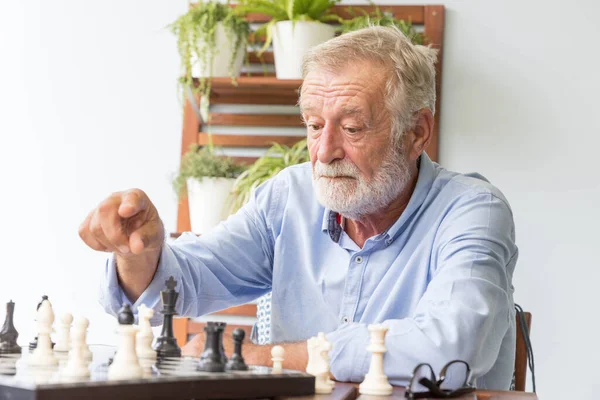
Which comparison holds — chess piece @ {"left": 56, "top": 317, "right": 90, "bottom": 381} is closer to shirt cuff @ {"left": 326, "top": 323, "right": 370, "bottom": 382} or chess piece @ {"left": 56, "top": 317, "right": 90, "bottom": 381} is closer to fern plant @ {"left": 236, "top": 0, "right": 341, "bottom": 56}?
shirt cuff @ {"left": 326, "top": 323, "right": 370, "bottom": 382}

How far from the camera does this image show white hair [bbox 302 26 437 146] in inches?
79.9

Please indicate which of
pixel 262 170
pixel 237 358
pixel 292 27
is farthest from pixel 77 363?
pixel 292 27

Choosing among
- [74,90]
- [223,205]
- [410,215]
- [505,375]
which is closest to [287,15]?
[223,205]

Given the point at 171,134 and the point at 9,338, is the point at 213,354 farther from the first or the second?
Answer: the point at 171,134

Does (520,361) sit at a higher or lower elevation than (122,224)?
lower

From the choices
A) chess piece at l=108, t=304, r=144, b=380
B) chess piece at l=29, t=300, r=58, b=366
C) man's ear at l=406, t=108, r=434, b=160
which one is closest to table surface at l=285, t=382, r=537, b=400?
chess piece at l=108, t=304, r=144, b=380

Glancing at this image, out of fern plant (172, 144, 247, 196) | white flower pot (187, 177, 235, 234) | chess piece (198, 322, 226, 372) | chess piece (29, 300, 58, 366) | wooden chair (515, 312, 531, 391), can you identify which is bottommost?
wooden chair (515, 312, 531, 391)

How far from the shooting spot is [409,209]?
79.0 inches

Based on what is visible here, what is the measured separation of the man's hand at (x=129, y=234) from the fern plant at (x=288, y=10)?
1502mm

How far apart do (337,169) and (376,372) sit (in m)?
0.74

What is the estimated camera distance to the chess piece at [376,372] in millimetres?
1339

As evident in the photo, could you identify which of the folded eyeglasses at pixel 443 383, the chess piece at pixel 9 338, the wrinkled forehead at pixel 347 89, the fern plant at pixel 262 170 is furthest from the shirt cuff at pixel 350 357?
the fern plant at pixel 262 170

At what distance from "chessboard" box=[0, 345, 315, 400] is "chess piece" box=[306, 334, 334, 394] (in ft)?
0.16

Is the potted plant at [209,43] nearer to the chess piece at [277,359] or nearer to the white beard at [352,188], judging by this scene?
the white beard at [352,188]
